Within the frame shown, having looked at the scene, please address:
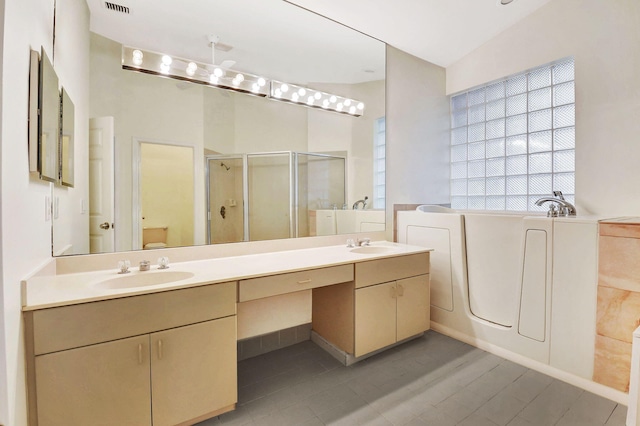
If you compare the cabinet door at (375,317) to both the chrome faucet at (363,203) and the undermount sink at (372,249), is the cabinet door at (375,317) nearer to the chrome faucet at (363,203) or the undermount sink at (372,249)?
the undermount sink at (372,249)

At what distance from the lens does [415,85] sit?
10.1ft

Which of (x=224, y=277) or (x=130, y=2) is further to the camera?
(x=130, y=2)

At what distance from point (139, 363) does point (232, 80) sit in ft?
5.66

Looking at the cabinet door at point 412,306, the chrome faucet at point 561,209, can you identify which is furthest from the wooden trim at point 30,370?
the chrome faucet at point 561,209

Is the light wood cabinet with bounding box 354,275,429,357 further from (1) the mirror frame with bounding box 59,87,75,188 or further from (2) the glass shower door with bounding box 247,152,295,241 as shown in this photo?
(1) the mirror frame with bounding box 59,87,75,188

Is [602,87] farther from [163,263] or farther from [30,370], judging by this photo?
[30,370]

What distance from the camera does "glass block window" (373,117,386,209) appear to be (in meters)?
2.82

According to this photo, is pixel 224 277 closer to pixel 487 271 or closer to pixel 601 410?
pixel 487 271

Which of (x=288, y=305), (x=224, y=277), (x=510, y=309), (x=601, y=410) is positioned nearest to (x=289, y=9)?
(x=224, y=277)

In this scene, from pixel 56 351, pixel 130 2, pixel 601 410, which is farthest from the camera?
pixel 130 2

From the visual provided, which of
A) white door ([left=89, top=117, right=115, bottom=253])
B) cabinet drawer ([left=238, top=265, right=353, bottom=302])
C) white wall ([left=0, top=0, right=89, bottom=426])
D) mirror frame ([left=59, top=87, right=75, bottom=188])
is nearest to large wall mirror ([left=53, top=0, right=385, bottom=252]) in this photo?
white door ([left=89, top=117, right=115, bottom=253])

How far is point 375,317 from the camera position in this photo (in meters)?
2.08

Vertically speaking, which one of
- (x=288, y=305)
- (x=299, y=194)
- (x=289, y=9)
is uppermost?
(x=289, y=9)

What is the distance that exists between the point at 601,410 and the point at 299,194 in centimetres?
217
